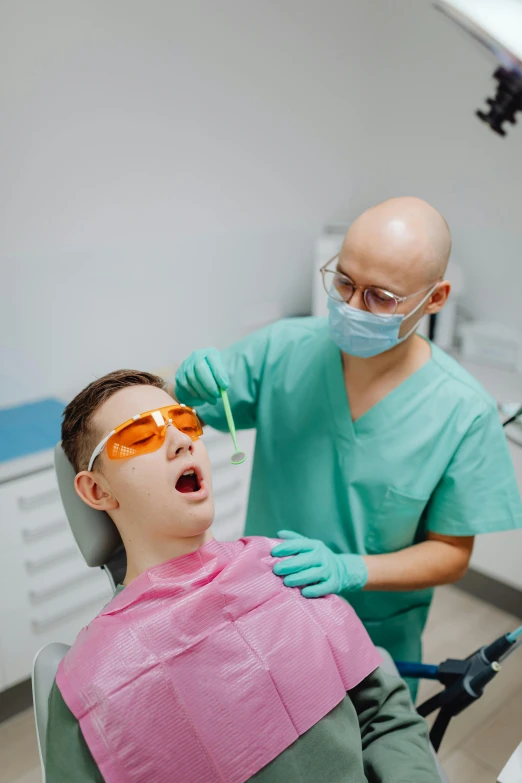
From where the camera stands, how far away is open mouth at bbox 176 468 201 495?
3.68 ft

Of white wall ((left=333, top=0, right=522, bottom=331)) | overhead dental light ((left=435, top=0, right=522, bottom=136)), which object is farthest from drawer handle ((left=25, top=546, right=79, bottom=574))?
white wall ((left=333, top=0, right=522, bottom=331))

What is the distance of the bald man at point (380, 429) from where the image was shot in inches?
50.6

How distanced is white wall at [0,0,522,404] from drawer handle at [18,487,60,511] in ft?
1.42

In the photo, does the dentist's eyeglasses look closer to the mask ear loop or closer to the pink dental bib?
the mask ear loop

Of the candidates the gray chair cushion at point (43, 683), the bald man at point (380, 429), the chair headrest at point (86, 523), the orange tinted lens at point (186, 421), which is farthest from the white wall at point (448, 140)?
the gray chair cushion at point (43, 683)

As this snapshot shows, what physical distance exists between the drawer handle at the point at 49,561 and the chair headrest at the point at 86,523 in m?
0.86

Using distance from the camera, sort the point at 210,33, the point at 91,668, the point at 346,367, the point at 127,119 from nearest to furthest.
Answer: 1. the point at 91,668
2. the point at 346,367
3. the point at 127,119
4. the point at 210,33

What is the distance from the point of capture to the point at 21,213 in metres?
2.10

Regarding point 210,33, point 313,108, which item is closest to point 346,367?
point 210,33

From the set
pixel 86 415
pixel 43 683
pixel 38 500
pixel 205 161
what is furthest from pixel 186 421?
pixel 205 161

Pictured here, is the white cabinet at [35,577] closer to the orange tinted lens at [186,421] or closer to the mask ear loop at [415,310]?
the orange tinted lens at [186,421]

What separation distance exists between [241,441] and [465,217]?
4.38 feet

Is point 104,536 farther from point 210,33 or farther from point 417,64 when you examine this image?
point 417,64

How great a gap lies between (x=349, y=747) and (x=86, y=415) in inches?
25.5
